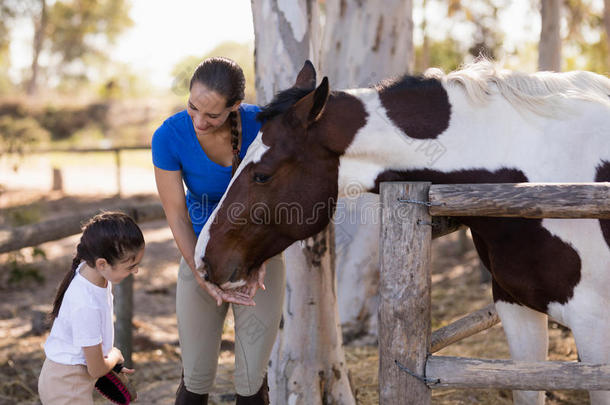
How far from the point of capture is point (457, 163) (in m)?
2.33

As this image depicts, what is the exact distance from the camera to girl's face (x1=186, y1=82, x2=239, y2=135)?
2.37 meters

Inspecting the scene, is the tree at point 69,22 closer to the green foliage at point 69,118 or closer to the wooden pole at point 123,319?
the green foliage at point 69,118

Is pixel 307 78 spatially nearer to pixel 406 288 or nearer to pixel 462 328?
pixel 406 288

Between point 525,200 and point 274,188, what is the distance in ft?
2.99

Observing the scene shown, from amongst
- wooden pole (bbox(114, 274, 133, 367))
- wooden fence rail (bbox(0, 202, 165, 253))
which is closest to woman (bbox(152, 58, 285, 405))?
wooden fence rail (bbox(0, 202, 165, 253))

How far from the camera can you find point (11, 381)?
4180 millimetres

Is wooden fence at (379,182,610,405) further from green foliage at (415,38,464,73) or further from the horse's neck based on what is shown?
green foliage at (415,38,464,73)

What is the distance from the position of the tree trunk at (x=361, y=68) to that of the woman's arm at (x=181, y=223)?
2540mm

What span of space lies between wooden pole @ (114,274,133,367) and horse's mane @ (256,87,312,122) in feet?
7.50

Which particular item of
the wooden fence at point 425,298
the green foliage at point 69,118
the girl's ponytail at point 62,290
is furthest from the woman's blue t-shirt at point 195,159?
the green foliage at point 69,118

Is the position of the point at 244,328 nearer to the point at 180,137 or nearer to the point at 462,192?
the point at 180,137

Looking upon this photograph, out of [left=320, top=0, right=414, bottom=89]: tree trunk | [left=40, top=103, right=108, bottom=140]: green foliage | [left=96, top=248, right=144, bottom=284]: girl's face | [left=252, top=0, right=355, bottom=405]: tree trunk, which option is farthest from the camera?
[left=40, top=103, right=108, bottom=140]: green foliage

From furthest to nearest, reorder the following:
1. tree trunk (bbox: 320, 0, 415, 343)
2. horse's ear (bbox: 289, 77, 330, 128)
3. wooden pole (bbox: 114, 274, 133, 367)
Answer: tree trunk (bbox: 320, 0, 415, 343) → wooden pole (bbox: 114, 274, 133, 367) → horse's ear (bbox: 289, 77, 330, 128)

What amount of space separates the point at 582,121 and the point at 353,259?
9.75ft
